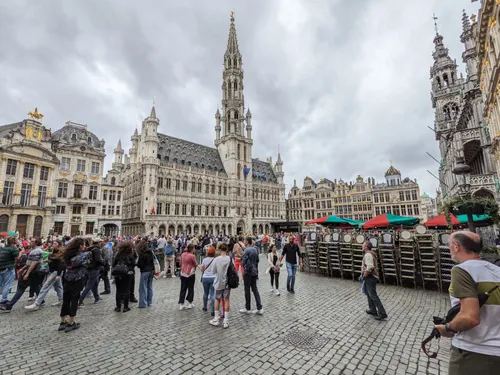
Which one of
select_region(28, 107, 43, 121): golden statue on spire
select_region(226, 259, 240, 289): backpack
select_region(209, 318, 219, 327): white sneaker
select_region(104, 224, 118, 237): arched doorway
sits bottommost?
select_region(209, 318, 219, 327): white sneaker

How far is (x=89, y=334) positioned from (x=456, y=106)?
148ft

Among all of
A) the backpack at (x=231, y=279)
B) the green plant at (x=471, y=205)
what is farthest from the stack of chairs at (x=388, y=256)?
the backpack at (x=231, y=279)

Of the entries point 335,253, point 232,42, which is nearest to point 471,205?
point 335,253

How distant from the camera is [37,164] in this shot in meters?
28.4

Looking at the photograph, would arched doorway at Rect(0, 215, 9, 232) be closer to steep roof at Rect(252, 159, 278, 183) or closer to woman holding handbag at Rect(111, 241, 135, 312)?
woman holding handbag at Rect(111, 241, 135, 312)

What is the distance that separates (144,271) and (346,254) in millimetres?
9005

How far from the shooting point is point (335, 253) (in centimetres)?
1188

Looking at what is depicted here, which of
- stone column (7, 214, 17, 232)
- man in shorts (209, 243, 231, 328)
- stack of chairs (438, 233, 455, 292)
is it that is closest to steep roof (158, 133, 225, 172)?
stone column (7, 214, 17, 232)

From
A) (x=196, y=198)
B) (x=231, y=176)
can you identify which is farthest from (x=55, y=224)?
(x=231, y=176)

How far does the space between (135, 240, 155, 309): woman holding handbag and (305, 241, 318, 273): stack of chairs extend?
854cm

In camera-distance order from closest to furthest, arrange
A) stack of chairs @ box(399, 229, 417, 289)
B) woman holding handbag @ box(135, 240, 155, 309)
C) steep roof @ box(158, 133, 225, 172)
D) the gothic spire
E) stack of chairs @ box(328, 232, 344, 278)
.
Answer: woman holding handbag @ box(135, 240, 155, 309) → stack of chairs @ box(399, 229, 417, 289) → stack of chairs @ box(328, 232, 344, 278) → steep roof @ box(158, 133, 225, 172) → the gothic spire

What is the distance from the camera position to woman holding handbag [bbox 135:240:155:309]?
23.8ft

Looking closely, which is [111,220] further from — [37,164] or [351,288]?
[351,288]

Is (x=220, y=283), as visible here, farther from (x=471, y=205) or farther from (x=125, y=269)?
(x=471, y=205)
